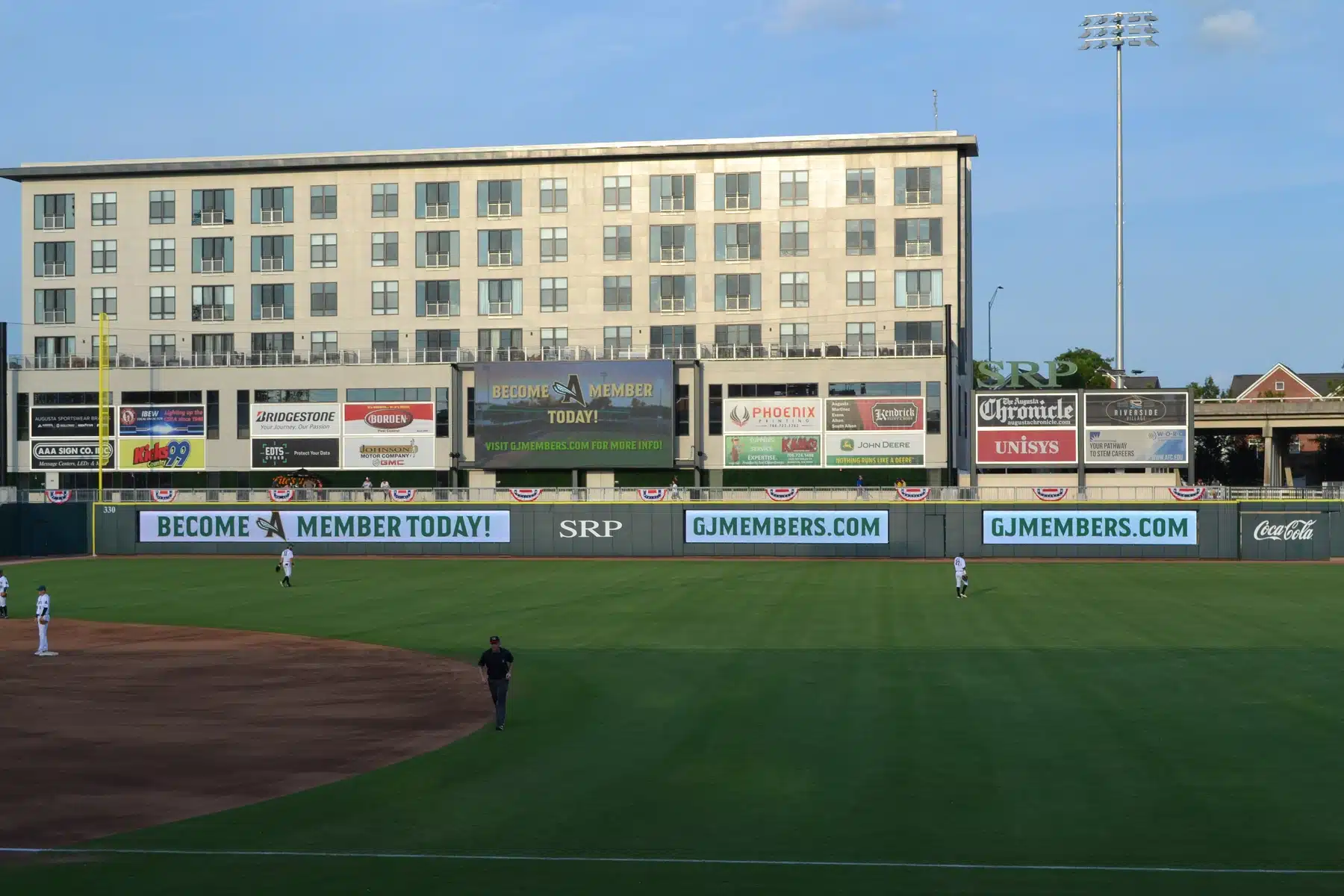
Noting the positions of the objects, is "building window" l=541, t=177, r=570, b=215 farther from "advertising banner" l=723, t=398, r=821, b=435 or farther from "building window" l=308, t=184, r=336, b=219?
"advertising banner" l=723, t=398, r=821, b=435

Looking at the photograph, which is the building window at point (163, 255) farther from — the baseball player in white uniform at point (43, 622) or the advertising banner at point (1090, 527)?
the baseball player in white uniform at point (43, 622)

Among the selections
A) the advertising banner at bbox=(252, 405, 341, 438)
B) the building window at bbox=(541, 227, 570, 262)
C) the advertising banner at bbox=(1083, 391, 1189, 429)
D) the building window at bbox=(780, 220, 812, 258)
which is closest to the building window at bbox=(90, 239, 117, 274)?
the advertising banner at bbox=(252, 405, 341, 438)

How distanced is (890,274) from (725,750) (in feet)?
223

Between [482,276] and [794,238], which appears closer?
[794,238]

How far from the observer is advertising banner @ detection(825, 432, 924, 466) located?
3118 inches

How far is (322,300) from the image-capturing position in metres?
90.0

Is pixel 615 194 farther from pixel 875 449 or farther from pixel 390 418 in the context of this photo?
pixel 875 449

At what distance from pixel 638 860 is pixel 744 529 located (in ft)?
157

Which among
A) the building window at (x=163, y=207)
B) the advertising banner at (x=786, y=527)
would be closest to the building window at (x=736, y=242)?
the advertising banner at (x=786, y=527)

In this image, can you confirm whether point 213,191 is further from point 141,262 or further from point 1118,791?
point 1118,791

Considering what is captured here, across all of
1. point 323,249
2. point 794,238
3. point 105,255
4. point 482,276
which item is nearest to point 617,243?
point 482,276

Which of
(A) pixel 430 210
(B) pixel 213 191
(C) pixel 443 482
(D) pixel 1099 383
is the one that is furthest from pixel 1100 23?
(B) pixel 213 191

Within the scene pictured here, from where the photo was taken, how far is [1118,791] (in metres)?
18.4

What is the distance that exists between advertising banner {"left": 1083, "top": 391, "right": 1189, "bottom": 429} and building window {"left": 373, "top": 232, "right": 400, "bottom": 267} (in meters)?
48.8
